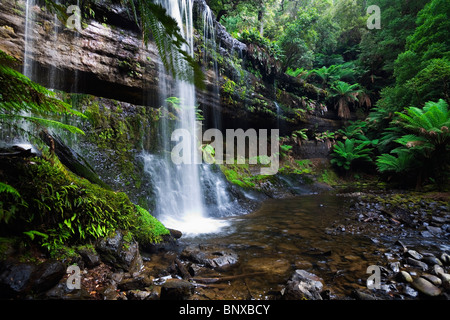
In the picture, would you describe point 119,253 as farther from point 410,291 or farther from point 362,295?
point 410,291

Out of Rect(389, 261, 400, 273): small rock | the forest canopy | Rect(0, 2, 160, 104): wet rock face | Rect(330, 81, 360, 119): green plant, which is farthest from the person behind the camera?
Rect(330, 81, 360, 119): green plant

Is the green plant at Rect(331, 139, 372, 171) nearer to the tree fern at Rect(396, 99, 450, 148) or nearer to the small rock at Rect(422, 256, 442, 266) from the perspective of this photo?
the tree fern at Rect(396, 99, 450, 148)

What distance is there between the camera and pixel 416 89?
8.10m

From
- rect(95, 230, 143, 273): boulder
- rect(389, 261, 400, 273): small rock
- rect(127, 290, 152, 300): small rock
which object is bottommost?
rect(389, 261, 400, 273): small rock

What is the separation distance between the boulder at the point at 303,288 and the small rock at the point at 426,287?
91 cm

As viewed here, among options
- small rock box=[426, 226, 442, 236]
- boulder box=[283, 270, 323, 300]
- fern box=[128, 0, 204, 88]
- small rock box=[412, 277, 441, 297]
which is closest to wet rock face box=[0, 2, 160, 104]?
fern box=[128, 0, 204, 88]

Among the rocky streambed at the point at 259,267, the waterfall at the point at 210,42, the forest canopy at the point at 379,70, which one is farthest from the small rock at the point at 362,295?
the waterfall at the point at 210,42

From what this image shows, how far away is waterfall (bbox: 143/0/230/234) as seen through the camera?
5133 millimetres

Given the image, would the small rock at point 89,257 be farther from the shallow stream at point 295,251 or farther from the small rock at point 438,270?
the small rock at point 438,270

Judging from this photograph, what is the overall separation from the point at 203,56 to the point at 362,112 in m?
13.5

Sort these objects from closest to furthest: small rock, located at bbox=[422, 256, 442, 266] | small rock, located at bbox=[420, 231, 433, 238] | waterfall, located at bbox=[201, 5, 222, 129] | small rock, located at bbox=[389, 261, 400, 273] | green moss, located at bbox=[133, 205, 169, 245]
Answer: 1. small rock, located at bbox=[389, 261, 400, 273]
2. small rock, located at bbox=[422, 256, 442, 266]
3. green moss, located at bbox=[133, 205, 169, 245]
4. small rock, located at bbox=[420, 231, 433, 238]
5. waterfall, located at bbox=[201, 5, 222, 129]

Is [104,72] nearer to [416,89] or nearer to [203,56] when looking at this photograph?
[203,56]

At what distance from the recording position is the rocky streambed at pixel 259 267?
1.75 m

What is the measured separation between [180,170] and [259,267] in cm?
437
